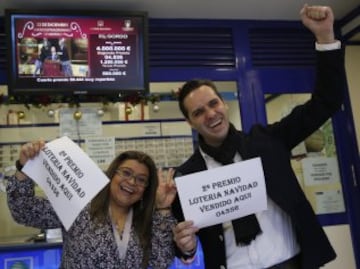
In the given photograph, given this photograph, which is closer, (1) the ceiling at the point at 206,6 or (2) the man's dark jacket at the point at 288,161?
(2) the man's dark jacket at the point at 288,161

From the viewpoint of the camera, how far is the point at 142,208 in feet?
5.72

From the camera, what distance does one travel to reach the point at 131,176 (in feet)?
5.64

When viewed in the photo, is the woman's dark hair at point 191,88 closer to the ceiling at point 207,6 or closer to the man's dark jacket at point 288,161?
the man's dark jacket at point 288,161

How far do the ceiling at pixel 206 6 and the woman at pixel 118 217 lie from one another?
1.66 meters

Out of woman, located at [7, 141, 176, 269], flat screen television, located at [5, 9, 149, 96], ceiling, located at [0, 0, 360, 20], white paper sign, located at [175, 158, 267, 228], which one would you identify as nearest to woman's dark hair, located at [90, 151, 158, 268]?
woman, located at [7, 141, 176, 269]

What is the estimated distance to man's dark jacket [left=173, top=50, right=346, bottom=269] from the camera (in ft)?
4.86

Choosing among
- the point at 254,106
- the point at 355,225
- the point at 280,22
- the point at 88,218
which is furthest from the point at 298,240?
the point at 280,22

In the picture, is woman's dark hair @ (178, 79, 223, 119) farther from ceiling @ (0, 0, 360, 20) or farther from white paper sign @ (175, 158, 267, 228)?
ceiling @ (0, 0, 360, 20)

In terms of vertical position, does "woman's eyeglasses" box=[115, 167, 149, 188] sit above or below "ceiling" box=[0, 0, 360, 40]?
below

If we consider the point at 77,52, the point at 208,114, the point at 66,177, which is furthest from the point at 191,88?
the point at 77,52

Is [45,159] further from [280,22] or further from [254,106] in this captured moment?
[280,22]

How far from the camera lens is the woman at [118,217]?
157 centimetres

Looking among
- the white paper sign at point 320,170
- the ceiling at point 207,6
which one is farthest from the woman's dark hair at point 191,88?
the white paper sign at point 320,170

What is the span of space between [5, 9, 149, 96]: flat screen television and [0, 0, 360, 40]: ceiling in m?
0.08
